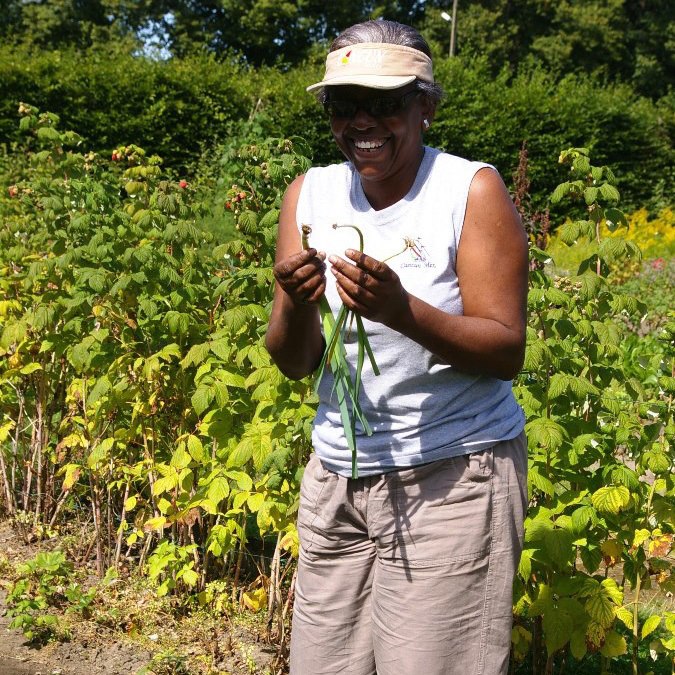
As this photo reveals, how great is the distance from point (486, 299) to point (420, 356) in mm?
159

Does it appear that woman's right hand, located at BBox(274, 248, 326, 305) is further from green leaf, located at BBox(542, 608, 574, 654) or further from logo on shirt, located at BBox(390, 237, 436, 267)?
green leaf, located at BBox(542, 608, 574, 654)

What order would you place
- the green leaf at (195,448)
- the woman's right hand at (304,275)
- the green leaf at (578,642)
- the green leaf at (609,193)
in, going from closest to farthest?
1. the woman's right hand at (304,275)
2. the green leaf at (578,642)
3. the green leaf at (609,193)
4. the green leaf at (195,448)

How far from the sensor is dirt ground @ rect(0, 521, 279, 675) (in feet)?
10.3

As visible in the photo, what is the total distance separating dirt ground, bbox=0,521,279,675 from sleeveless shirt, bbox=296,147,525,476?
157 cm

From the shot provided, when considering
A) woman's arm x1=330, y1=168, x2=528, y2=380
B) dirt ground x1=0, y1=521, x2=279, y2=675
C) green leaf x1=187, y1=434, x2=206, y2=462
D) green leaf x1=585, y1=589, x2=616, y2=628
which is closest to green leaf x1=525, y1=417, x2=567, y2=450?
green leaf x1=585, y1=589, x2=616, y2=628

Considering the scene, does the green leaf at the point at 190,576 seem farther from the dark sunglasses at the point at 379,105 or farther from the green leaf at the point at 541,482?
the dark sunglasses at the point at 379,105

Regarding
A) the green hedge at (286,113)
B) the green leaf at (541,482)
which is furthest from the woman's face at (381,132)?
the green hedge at (286,113)

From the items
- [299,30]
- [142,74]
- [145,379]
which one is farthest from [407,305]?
[299,30]

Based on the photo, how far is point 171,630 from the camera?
3.36 metres

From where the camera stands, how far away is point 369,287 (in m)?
1.54

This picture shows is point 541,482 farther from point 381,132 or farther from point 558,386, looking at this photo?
point 381,132

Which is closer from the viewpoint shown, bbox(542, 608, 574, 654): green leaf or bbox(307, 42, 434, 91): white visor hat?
bbox(307, 42, 434, 91): white visor hat

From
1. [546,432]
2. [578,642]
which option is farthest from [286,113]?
[578,642]

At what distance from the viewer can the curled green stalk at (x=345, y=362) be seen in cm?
172
